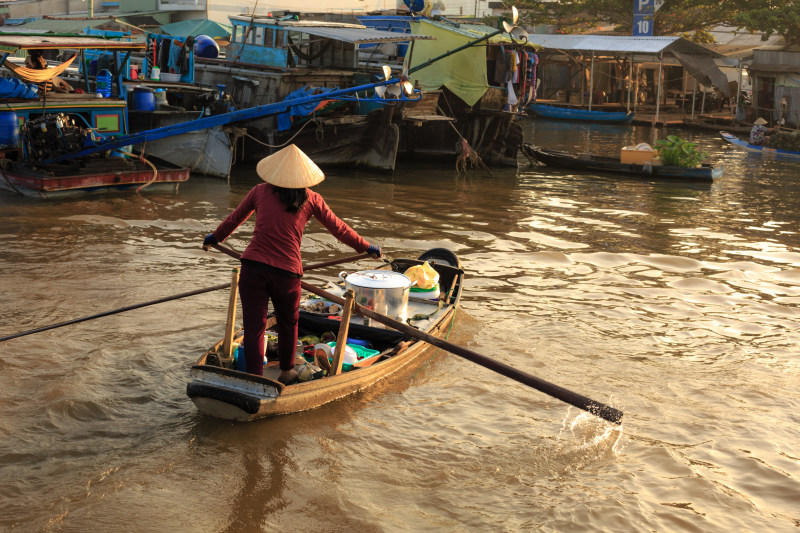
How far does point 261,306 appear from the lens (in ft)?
18.3

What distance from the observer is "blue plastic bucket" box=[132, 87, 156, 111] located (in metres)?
15.9

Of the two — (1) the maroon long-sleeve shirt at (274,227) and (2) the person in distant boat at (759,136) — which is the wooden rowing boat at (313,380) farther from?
(2) the person in distant boat at (759,136)

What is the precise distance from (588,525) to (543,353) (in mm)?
2846

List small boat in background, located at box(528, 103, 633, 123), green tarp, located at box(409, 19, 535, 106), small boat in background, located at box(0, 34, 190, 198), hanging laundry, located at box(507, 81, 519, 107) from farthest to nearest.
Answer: small boat in background, located at box(528, 103, 633, 123) → hanging laundry, located at box(507, 81, 519, 107) → green tarp, located at box(409, 19, 535, 106) → small boat in background, located at box(0, 34, 190, 198)

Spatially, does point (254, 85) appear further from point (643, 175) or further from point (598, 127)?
point (598, 127)

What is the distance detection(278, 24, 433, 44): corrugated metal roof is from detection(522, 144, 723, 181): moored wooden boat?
4.75 meters

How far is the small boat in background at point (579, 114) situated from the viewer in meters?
32.0

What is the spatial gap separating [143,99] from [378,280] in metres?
10.6

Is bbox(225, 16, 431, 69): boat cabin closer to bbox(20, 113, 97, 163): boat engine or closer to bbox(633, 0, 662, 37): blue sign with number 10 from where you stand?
bbox(20, 113, 97, 163): boat engine

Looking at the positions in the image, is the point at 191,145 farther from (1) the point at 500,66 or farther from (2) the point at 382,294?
(2) the point at 382,294

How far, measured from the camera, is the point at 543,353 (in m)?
7.63

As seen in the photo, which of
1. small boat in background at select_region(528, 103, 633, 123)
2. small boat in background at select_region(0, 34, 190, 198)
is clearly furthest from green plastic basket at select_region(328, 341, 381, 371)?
small boat in background at select_region(528, 103, 633, 123)

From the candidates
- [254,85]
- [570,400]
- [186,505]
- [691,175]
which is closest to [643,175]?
[691,175]

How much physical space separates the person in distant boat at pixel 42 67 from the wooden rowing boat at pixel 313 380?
26.9 feet
